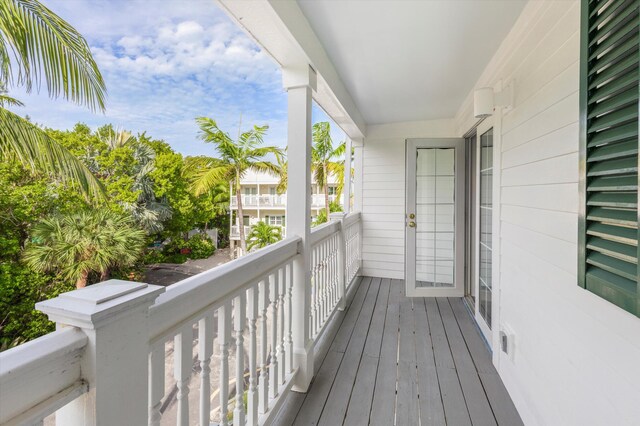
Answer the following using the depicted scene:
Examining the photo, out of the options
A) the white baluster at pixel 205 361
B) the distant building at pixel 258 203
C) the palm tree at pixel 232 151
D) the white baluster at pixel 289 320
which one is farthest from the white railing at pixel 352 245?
the distant building at pixel 258 203

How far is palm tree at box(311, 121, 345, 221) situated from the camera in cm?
1145

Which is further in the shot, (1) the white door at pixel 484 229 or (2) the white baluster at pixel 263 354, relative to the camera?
(1) the white door at pixel 484 229

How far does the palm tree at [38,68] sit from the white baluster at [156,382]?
4.85 ft

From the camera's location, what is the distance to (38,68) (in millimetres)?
1634

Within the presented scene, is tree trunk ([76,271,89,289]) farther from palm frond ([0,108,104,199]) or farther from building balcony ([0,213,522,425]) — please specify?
building balcony ([0,213,522,425])

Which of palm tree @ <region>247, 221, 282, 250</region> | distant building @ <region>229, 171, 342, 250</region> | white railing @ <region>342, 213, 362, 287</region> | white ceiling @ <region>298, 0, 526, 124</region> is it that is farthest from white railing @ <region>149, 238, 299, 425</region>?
palm tree @ <region>247, 221, 282, 250</region>

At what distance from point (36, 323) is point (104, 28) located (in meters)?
3.03

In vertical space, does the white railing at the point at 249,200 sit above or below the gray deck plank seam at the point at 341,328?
above

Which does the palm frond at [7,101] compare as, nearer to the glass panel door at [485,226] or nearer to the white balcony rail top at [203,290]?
the white balcony rail top at [203,290]

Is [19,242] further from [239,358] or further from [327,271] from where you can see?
[327,271]

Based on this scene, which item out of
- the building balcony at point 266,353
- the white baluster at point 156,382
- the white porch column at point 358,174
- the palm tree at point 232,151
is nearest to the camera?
the building balcony at point 266,353

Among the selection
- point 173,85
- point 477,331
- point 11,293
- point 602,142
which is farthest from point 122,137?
point 173,85

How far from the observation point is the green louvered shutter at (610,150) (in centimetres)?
92

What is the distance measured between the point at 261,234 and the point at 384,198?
4.88m
